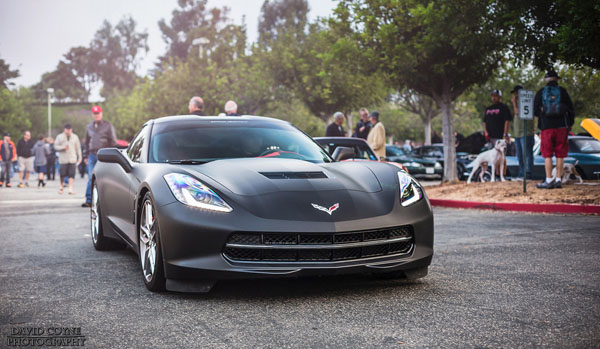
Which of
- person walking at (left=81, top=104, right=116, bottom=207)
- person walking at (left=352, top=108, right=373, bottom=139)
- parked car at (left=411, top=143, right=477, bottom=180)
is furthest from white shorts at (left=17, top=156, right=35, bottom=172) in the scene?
parked car at (left=411, top=143, right=477, bottom=180)

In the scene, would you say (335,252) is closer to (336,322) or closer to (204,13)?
(336,322)

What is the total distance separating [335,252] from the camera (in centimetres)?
396

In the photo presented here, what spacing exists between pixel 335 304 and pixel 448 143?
14201 millimetres

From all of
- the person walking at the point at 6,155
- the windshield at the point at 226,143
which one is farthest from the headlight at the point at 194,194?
the person walking at the point at 6,155

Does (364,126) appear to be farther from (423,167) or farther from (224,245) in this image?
(224,245)

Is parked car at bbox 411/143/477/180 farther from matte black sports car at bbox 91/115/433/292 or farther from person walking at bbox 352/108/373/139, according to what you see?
matte black sports car at bbox 91/115/433/292

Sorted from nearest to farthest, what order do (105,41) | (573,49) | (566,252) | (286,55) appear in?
(566,252) → (573,49) → (286,55) → (105,41)

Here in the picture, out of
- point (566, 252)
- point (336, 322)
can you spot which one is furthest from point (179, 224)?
point (566, 252)

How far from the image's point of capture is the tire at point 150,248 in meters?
4.21

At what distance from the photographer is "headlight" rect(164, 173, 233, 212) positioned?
4008mm

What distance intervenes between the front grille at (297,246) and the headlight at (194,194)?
0.24m

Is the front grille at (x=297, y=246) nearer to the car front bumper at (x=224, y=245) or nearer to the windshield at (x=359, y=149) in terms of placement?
the car front bumper at (x=224, y=245)

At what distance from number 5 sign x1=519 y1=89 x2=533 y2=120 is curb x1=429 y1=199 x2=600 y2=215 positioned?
1.68m

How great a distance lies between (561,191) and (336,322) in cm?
846
